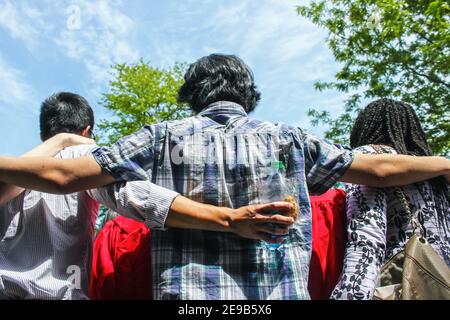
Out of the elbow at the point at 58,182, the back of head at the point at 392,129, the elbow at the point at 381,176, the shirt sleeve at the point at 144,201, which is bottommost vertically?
the shirt sleeve at the point at 144,201

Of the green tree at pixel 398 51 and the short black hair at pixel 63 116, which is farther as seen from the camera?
the green tree at pixel 398 51

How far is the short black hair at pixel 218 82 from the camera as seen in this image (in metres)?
1.82

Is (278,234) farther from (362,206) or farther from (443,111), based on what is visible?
(443,111)

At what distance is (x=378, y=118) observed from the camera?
222cm

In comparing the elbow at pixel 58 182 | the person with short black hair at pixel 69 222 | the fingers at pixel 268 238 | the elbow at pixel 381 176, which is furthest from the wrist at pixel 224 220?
the elbow at pixel 381 176

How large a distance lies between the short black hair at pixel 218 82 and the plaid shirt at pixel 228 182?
167mm

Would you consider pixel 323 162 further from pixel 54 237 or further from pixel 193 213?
pixel 54 237

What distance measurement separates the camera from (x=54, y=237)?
68.1 inches

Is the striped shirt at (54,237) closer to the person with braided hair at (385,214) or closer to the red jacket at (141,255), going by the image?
the red jacket at (141,255)

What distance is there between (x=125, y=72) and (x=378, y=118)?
18781 mm

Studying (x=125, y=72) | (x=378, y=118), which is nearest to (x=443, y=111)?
(x=378, y=118)
